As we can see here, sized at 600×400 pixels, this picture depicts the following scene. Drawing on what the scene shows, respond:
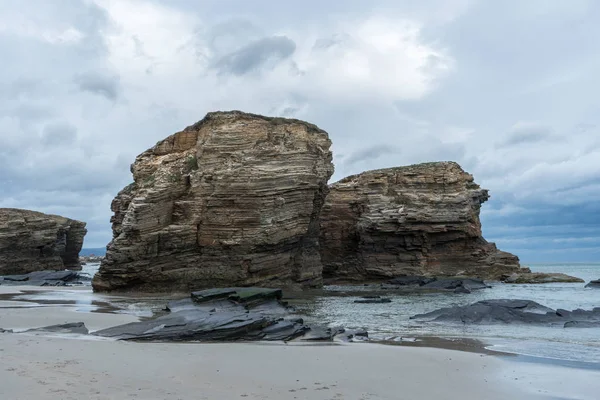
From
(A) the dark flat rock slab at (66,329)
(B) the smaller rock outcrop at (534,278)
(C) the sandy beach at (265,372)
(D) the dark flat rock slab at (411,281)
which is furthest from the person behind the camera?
(B) the smaller rock outcrop at (534,278)

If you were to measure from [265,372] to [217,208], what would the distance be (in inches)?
884

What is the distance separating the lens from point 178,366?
344 inches

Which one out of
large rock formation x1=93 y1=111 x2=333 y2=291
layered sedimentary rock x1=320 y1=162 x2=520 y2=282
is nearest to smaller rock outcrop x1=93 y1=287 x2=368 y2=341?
large rock formation x1=93 y1=111 x2=333 y2=291

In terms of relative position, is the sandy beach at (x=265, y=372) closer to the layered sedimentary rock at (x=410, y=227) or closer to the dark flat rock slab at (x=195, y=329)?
the dark flat rock slab at (x=195, y=329)

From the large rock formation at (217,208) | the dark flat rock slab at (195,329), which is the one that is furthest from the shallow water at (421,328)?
the large rock formation at (217,208)

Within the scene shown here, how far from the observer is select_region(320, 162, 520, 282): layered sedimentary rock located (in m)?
46.7

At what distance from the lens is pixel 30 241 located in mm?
54750

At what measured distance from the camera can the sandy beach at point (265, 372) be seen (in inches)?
278

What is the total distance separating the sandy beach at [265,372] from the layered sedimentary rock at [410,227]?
36013 mm

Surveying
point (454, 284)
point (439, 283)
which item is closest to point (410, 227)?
point (439, 283)

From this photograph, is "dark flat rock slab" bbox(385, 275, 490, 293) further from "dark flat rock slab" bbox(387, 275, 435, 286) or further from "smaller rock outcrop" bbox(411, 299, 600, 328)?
"smaller rock outcrop" bbox(411, 299, 600, 328)

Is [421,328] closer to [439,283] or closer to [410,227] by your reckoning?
[439,283]

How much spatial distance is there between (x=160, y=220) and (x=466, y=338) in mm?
20293

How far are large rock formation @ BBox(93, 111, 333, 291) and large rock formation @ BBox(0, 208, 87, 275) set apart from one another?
27.8 m
